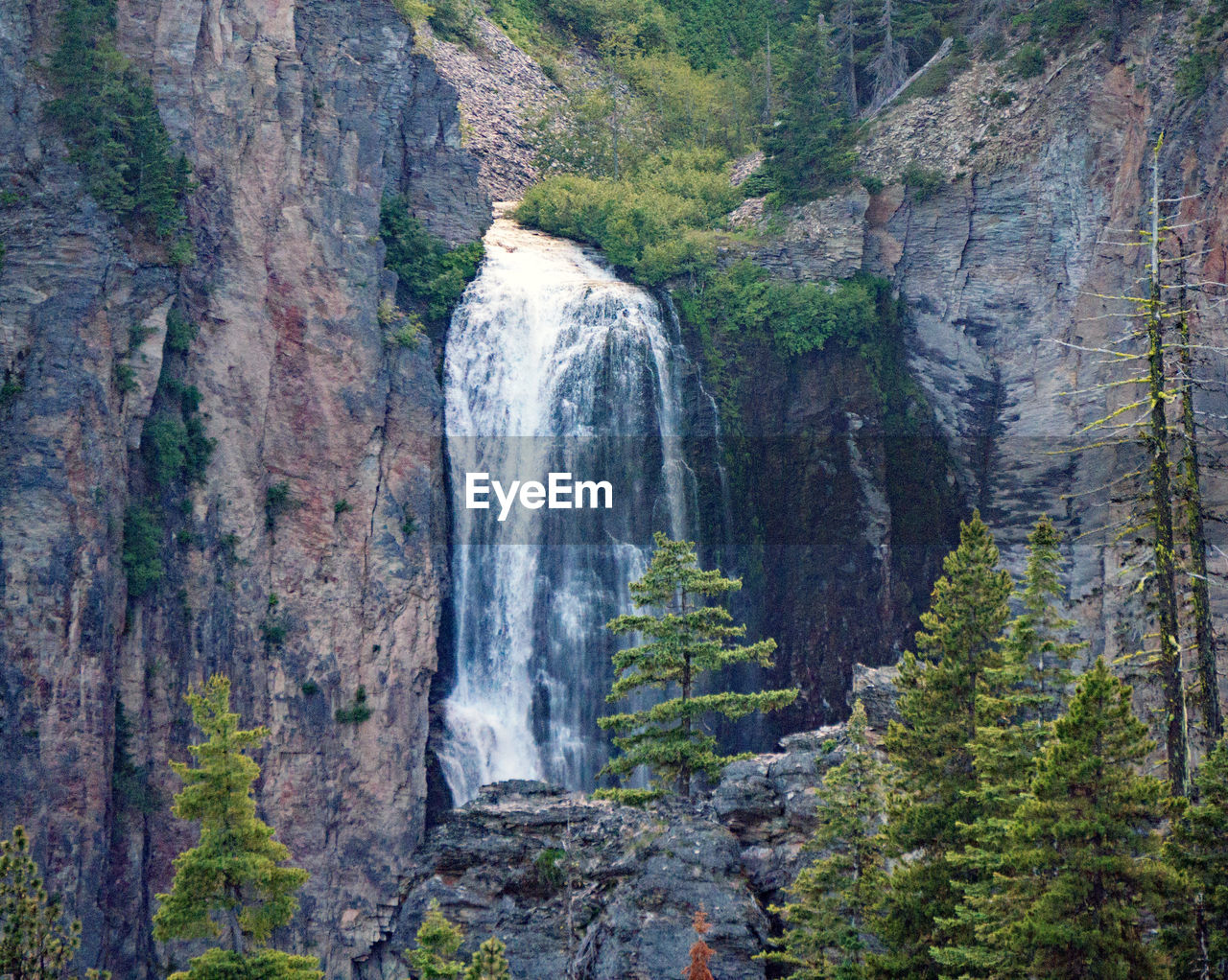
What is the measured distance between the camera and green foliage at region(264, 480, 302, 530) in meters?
45.7

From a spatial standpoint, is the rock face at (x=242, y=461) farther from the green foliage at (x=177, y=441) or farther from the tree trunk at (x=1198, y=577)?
the tree trunk at (x=1198, y=577)

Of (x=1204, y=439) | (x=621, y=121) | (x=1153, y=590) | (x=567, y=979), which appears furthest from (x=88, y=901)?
(x=621, y=121)

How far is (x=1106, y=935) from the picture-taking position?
20.1m

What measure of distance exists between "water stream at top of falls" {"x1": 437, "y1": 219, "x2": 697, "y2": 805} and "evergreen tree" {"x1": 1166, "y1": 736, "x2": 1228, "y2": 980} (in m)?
27.4

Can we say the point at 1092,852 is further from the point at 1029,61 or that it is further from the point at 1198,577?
the point at 1029,61

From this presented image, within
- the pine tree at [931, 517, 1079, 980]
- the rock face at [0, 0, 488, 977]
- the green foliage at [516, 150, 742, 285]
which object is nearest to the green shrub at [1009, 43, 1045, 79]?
the green foliage at [516, 150, 742, 285]

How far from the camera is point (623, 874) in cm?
2988

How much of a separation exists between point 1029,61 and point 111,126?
3195 cm

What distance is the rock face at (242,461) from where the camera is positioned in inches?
1547

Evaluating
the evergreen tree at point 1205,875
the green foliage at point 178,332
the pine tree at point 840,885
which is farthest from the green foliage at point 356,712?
the evergreen tree at point 1205,875

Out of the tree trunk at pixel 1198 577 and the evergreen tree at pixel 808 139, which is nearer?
the tree trunk at pixel 1198 577

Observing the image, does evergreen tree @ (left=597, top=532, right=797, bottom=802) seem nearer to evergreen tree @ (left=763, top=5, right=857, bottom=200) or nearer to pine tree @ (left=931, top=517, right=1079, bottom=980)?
pine tree @ (left=931, top=517, right=1079, bottom=980)

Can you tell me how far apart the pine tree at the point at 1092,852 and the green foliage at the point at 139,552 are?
28530 mm

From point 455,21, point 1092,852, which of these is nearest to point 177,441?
point 455,21
